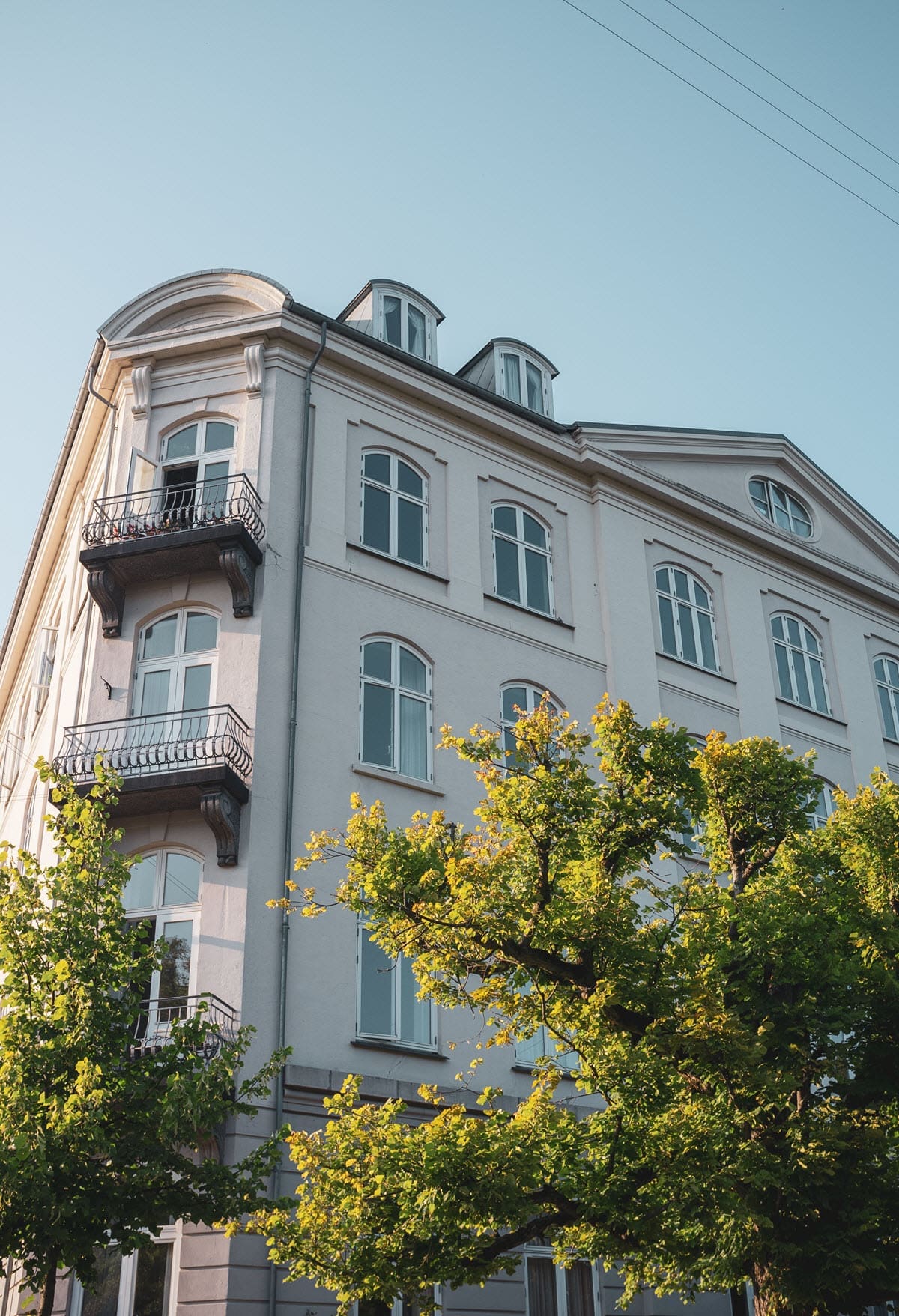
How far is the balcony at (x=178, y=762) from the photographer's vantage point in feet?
60.6

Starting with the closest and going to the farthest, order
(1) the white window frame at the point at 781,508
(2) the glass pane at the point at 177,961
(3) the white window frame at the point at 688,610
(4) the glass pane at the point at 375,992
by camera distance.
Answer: (2) the glass pane at the point at 177,961 → (4) the glass pane at the point at 375,992 → (3) the white window frame at the point at 688,610 → (1) the white window frame at the point at 781,508

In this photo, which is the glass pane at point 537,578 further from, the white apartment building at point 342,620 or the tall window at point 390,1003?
the tall window at point 390,1003

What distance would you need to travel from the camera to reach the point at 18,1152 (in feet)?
40.5

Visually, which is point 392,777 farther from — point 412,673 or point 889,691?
point 889,691

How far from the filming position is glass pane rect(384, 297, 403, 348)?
26094 mm

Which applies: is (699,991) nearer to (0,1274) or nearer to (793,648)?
(0,1274)

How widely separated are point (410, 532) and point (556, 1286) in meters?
11.8

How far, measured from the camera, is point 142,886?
19.0 metres

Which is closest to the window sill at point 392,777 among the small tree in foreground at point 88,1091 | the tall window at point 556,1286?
the small tree in foreground at point 88,1091

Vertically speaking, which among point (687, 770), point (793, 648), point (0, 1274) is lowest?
point (0, 1274)

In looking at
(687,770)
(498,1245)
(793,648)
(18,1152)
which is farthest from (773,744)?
(793,648)

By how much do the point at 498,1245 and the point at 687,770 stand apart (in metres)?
4.98

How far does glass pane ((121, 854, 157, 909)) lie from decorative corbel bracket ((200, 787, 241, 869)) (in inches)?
39.3

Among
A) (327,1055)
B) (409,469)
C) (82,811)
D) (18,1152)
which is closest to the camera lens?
(18,1152)
